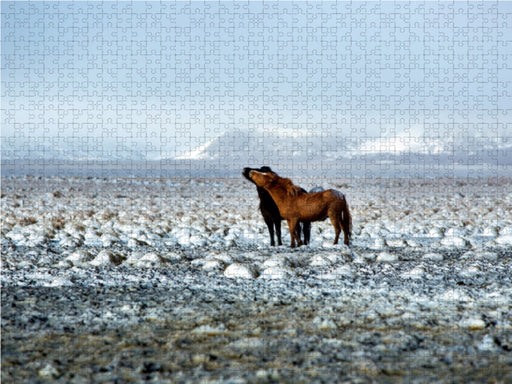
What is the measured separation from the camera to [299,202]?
275 inches

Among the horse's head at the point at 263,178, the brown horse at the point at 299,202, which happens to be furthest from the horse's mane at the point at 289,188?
the horse's head at the point at 263,178

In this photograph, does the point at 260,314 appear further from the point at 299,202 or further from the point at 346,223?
the point at 346,223

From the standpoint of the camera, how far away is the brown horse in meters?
6.94

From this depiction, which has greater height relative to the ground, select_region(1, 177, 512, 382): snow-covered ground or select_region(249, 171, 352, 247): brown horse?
select_region(249, 171, 352, 247): brown horse

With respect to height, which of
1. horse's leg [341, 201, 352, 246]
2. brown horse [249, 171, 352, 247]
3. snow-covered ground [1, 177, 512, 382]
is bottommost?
snow-covered ground [1, 177, 512, 382]

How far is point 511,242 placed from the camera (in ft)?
24.0

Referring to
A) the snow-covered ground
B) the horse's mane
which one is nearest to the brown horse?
the horse's mane

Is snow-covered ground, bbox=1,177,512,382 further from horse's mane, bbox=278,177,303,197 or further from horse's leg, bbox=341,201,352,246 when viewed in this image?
horse's mane, bbox=278,177,303,197

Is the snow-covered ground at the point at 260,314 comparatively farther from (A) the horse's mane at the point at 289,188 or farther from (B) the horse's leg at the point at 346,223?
(A) the horse's mane at the point at 289,188

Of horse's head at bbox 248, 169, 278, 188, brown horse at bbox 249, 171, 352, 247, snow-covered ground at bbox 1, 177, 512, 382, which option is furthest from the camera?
horse's head at bbox 248, 169, 278, 188

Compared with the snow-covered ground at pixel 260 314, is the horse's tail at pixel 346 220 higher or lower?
higher

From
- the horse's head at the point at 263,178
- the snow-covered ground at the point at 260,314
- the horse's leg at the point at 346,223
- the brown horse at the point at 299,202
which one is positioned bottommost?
the snow-covered ground at the point at 260,314

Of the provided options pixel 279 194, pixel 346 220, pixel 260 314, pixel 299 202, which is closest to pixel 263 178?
pixel 279 194

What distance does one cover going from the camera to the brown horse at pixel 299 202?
6938 millimetres
